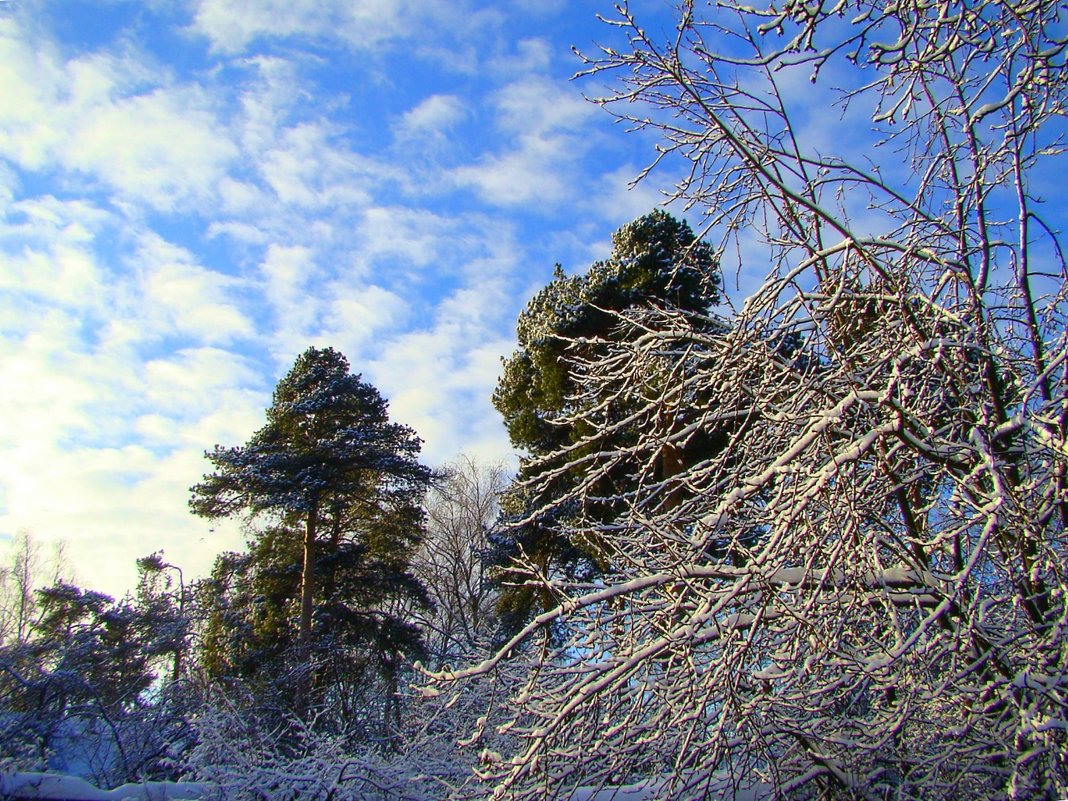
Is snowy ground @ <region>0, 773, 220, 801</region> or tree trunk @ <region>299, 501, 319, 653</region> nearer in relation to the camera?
snowy ground @ <region>0, 773, 220, 801</region>

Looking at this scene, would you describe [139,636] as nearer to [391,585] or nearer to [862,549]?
[391,585]

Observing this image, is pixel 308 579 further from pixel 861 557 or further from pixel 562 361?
pixel 861 557

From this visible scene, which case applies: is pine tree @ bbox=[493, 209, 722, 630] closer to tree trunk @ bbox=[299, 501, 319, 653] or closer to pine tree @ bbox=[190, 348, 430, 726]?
pine tree @ bbox=[190, 348, 430, 726]

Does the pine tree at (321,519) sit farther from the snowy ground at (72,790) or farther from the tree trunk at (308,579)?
the snowy ground at (72,790)

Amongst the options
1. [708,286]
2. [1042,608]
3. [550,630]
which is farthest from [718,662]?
[708,286]

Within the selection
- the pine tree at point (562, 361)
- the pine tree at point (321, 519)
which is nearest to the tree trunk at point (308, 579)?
the pine tree at point (321, 519)

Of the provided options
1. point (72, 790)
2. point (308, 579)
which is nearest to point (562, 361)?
point (72, 790)

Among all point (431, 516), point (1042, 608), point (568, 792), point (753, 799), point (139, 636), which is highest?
point (431, 516)

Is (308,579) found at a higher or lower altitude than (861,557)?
higher

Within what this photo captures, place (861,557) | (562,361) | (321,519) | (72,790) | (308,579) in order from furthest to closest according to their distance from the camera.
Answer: (321,519)
(308,579)
(562,361)
(72,790)
(861,557)

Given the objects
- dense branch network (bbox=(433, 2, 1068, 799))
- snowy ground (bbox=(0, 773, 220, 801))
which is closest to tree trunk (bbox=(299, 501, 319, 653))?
snowy ground (bbox=(0, 773, 220, 801))

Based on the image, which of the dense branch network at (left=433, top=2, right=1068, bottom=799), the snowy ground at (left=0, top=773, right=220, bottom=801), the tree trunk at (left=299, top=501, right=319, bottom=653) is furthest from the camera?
the tree trunk at (left=299, top=501, right=319, bottom=653)

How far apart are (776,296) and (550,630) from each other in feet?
7.35

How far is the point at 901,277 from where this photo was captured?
3.77m
